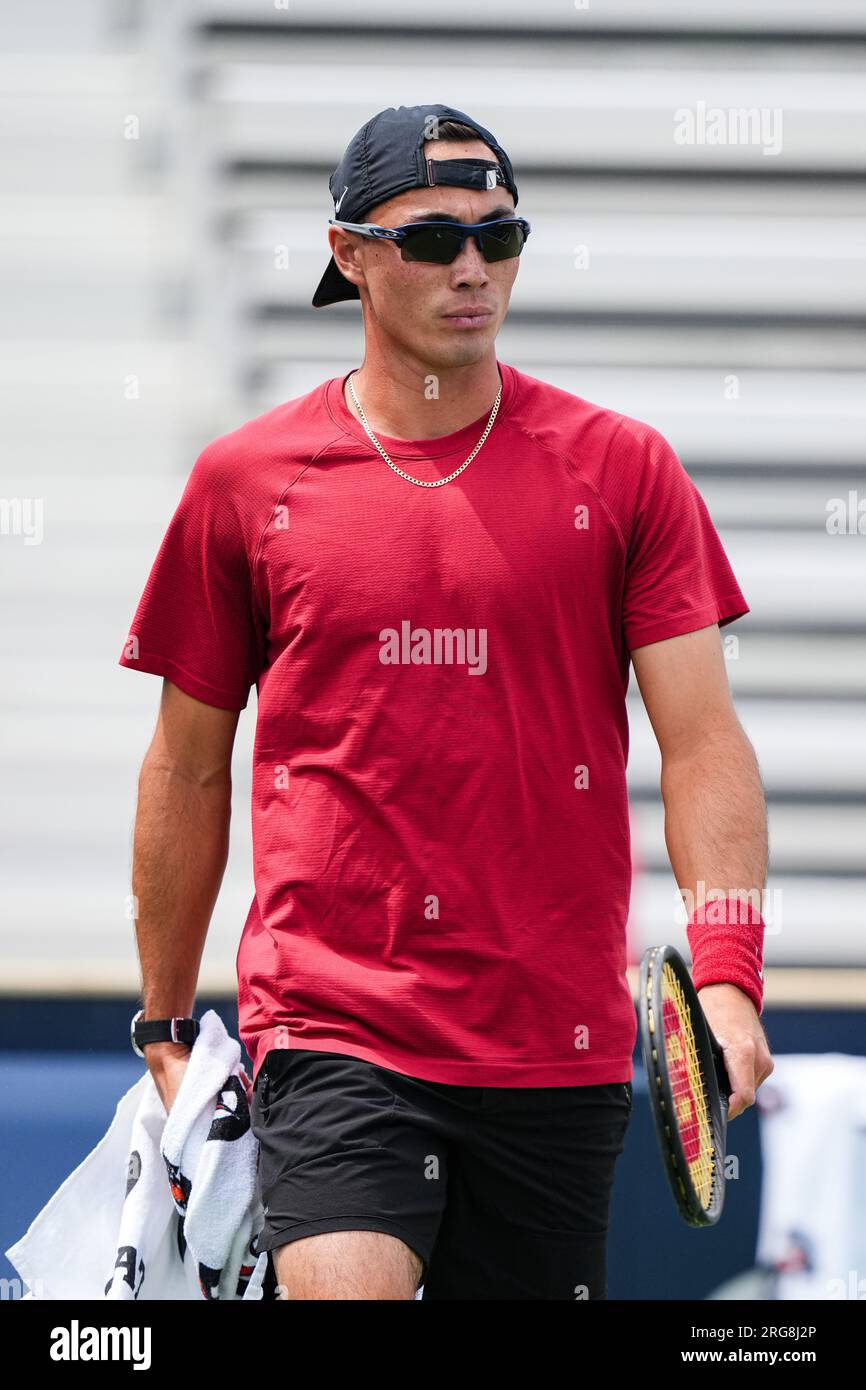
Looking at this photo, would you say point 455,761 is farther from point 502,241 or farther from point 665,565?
point 502,241

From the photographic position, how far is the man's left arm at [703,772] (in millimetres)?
2207

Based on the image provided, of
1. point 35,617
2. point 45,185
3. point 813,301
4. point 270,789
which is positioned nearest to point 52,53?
point 45,185

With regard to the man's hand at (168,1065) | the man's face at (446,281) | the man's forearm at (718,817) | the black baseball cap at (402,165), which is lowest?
the man's hand at (168,1065)

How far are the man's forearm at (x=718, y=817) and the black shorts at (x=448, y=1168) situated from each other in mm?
313

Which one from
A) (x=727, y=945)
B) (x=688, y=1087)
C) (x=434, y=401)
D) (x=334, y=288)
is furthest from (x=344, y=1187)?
(x=334, y=288)

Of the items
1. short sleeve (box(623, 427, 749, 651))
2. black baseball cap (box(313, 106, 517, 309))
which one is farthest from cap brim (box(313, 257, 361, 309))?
short sleeve (box(623, 427, 749, 651))

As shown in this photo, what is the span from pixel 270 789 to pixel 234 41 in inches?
78.3

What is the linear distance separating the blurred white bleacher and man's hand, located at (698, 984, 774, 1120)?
1439 mm

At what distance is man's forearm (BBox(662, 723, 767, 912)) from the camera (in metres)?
2.20

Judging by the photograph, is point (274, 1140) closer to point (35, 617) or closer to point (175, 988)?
point (175, 988)

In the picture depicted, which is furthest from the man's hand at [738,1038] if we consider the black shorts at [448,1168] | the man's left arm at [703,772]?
the black shorts at [448,1168]

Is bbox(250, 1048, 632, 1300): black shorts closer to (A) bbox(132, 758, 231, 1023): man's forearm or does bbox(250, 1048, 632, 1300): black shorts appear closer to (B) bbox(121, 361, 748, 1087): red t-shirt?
(B) bbox(121, 361, 748, 1087): red t-shirt

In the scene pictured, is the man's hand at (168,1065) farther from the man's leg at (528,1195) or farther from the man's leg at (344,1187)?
the man's leg at (528,1195)

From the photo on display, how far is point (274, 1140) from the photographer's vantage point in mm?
2178
